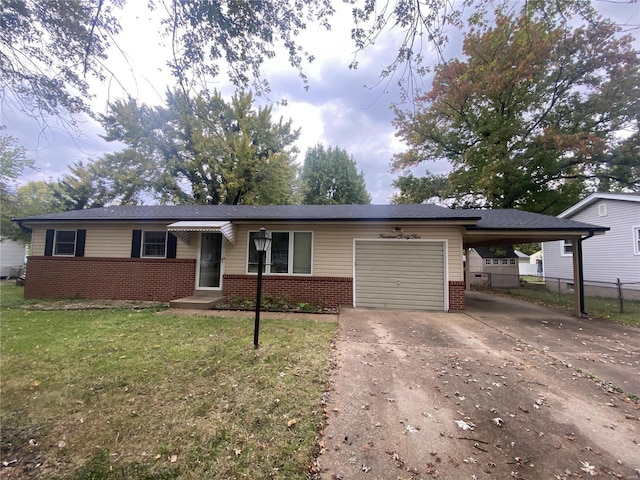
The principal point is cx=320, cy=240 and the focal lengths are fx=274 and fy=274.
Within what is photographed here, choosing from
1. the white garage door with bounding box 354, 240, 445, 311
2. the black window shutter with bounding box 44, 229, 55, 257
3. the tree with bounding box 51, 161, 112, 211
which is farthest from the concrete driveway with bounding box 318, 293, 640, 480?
the tree with bounding box 51, 161, 112, 211

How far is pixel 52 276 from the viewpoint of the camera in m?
9.92

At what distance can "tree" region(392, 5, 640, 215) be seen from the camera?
46.0 ft

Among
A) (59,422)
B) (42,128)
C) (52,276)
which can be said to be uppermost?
(42,128)

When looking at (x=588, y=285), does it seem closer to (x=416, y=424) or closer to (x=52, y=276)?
(x=416, y=424)

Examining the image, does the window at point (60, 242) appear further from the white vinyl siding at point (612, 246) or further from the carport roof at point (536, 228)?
the white vinyl siding at point (612, 246)

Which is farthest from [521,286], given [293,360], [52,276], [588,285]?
[52,276]

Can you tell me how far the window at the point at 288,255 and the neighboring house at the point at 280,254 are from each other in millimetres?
33

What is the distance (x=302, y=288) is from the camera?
29.0ft

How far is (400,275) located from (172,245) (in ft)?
25.5

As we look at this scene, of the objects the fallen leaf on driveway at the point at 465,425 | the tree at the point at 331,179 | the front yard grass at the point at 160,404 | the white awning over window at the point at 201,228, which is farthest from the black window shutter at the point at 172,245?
the tree at the point at 331,179

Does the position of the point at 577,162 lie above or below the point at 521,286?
above

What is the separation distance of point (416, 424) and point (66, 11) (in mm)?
6538

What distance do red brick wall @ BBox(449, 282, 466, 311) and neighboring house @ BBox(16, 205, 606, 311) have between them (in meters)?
0.03

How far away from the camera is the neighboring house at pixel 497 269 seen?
Answer: 17672 mm
